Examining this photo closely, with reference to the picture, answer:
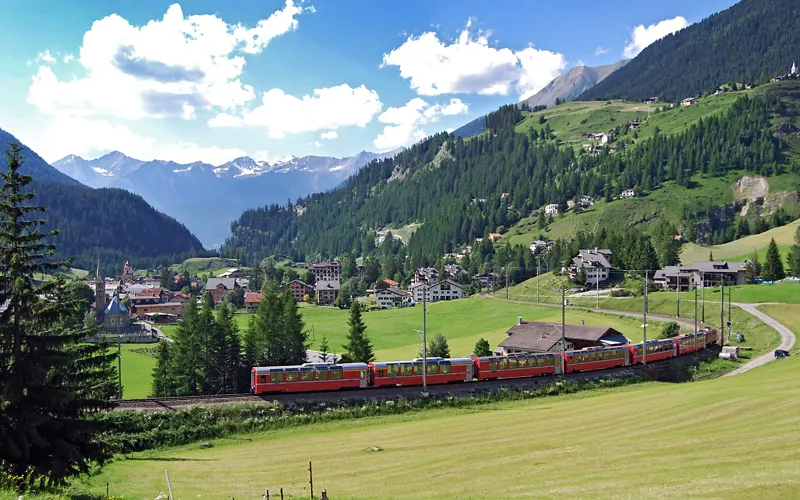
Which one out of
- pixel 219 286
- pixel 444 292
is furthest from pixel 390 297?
pixel 219 286

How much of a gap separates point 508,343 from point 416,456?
133 ft

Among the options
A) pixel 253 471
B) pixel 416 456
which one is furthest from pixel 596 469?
pixel 253 471

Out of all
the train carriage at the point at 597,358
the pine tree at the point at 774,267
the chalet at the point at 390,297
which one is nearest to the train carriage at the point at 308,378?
the train carriage at the point at 597,358

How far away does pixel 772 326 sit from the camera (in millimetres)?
68312

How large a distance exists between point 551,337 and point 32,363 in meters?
53.0

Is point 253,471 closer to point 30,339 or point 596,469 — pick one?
point 30,339

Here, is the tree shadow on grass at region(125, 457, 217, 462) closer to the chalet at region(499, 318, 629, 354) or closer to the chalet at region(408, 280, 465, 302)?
the chalet at region(499, 318, 629, 354)

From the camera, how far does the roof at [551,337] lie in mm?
62750

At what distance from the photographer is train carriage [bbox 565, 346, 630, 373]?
2020 inches

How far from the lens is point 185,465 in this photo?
28.7 metres

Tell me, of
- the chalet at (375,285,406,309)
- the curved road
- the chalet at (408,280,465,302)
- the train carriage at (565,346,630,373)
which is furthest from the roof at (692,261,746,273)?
the chalet at (375,285,406,309)

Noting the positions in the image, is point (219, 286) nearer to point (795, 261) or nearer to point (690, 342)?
point (795, 261)

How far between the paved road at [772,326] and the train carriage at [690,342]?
586 cm

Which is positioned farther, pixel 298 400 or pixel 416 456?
pixel 298 400
